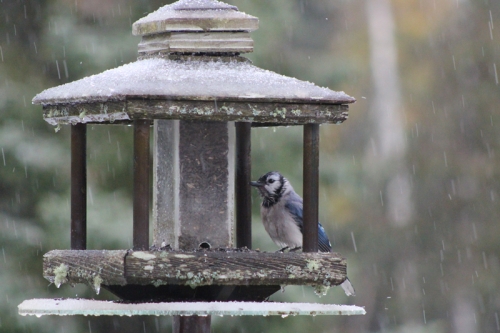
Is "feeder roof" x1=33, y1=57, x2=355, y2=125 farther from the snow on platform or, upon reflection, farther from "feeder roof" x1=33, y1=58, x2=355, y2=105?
the snow on platform

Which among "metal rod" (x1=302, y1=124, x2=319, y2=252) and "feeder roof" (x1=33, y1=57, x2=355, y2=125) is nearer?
"feeder roof" (x1=33, y1=57, x2=355, y2=125)

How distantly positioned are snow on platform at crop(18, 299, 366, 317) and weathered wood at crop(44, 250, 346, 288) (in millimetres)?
107

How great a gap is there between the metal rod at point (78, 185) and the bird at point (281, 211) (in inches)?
61.5

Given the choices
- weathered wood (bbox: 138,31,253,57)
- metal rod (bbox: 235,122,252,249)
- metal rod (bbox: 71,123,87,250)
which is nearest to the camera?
weathered wood (bbox: 138,31,253,57)

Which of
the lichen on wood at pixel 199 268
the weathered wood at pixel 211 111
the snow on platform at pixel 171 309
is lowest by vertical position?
the snow on platform at pixel 171 309

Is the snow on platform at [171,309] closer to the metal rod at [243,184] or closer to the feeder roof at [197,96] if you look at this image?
the feeder roof at [197,96]

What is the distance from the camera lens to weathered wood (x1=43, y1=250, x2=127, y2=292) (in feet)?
13.4

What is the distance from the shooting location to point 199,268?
164 inches

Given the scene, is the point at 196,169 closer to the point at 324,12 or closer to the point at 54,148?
the point at 54,148

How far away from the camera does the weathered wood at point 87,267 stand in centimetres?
409

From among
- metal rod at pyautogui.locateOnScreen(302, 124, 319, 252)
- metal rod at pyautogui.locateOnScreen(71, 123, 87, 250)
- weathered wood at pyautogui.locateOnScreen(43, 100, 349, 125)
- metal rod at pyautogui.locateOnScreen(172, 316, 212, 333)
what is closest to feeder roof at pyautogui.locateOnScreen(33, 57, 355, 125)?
weathered wood at pyautogui.locateOnScreen(43, 100, 349, 125)

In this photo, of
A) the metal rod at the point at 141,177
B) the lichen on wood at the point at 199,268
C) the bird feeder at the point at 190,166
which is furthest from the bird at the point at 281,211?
the metal rod at the point at 141,177

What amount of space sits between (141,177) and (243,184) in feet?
4.00

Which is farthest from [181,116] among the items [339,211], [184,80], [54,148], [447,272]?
Answer: [447,272]
